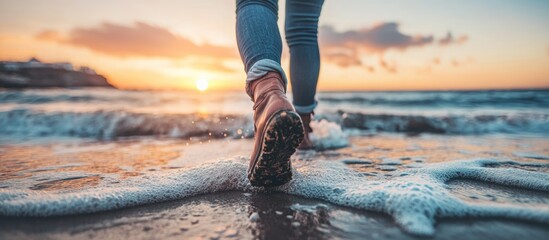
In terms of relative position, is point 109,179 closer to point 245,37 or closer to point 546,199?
point 245,37

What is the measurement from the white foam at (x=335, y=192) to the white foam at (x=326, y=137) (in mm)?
818

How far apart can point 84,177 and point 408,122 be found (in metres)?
3.83

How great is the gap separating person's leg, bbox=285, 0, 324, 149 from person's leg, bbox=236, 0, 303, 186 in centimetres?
35

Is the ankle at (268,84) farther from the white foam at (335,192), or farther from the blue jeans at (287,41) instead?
the white foam at (335,192)

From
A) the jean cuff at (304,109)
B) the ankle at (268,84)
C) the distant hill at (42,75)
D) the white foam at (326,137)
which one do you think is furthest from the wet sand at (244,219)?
the distant hill at (42,75)

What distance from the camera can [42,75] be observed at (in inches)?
948

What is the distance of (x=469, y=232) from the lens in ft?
2.56

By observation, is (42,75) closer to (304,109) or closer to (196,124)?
(196,124)

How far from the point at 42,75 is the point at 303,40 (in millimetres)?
29075

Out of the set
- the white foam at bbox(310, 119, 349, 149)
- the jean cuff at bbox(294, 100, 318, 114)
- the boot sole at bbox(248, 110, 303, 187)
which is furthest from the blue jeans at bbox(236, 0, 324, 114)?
the white foam at bbox(310, 119, 349, 149)

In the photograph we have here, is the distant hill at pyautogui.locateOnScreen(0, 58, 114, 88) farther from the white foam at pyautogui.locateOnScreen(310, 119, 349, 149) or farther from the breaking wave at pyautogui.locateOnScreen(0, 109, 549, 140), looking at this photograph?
the white foam at pyautogui.locateOnScreen(310, 119, 349, 149)

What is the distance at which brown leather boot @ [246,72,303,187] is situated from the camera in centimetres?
90

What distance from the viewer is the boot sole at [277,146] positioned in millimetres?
897

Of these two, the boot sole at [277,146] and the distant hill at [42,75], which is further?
the distant hill at [42,75]
